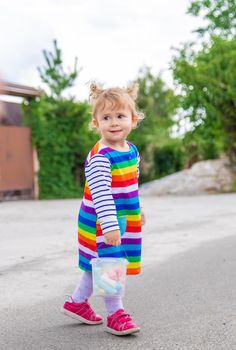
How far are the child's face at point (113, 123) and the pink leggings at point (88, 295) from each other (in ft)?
2.71

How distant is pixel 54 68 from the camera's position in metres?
19.9

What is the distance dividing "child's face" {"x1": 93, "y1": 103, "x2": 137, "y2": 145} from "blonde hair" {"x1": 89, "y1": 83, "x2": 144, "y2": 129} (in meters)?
0.03

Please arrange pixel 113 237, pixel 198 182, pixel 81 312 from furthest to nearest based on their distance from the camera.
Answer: pixel 198 182 → pixel 81 312 → pixel 113 237

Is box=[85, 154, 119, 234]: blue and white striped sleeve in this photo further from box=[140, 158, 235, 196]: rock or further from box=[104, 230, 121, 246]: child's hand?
box=[140, 158, 235, 196]: rock

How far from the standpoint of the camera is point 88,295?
12.0ft

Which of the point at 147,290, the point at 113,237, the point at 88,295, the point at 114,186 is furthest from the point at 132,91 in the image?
the point at 147,290

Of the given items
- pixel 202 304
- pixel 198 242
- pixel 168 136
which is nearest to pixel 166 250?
pixel 198 242

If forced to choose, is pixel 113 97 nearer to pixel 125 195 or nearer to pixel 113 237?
pixel 125 195

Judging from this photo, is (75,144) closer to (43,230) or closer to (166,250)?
(43,230)

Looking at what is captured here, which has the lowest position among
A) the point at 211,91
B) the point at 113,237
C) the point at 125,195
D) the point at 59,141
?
the point at 113,237

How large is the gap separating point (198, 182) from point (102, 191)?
16.1 m

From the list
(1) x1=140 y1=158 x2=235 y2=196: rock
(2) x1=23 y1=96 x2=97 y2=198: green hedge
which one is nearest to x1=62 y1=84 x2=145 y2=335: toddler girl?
(2) x1=23 y1=96 x2=97 y2=198: green hedge

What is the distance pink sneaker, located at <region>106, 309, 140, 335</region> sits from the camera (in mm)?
3434

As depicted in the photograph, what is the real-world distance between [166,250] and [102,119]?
374 centimetres
